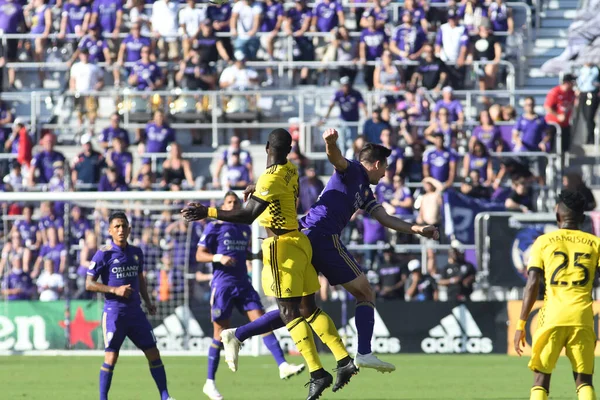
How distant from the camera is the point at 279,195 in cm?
1123

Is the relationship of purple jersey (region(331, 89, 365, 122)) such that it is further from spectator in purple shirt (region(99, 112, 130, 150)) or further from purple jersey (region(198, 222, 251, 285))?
purple jersey (region(198, 222, 251, 285))

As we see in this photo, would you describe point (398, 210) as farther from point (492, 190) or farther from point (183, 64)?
point (183, 64)

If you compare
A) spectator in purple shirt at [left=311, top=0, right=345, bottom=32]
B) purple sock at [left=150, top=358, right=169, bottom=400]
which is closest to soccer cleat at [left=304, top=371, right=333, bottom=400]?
purple sock at [left=150, top=358, right=169, bottom=400]

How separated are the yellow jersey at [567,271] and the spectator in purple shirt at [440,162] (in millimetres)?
13356

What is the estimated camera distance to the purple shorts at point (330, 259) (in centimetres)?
1178

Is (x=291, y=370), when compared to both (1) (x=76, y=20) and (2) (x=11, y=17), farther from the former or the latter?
(2) (x=11, y=17)

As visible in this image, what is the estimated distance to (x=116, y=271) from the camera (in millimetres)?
13492

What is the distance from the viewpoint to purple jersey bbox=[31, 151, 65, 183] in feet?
80.5

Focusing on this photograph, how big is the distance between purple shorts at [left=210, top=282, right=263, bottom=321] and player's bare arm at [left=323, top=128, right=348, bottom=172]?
407cm

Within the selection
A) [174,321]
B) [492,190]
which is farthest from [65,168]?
[492,190]

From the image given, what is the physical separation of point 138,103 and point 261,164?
3171mm

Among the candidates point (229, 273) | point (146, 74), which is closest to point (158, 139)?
point (146, 74)

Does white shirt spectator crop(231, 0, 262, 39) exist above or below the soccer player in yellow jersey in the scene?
above

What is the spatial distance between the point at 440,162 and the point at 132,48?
26.3 ft
